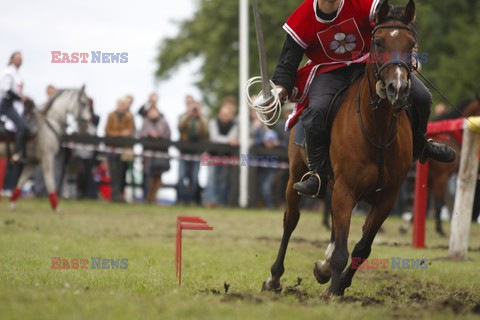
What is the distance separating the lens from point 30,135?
19.6m

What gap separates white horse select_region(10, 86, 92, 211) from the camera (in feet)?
63.5

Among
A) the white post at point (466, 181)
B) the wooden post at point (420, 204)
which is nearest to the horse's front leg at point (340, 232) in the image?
the white post at point (466, 181)

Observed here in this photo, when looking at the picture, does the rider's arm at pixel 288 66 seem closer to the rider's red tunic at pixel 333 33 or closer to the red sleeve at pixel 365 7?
the rider's red tunic at pixel 333 33

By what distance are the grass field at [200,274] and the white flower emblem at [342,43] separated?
226 centimetres

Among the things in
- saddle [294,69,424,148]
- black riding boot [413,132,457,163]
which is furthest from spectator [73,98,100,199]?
saddle [294,69,424,148]

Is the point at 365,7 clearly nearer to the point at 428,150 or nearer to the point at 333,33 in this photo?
the point at 333,33

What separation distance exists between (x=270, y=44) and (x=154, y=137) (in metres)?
13.9

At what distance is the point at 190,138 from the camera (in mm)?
22859

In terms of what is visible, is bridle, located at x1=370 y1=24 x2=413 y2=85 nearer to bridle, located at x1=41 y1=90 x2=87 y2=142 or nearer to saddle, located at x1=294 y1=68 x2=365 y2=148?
saddle, located at x1=294 y1=68 x2=365 y2=148

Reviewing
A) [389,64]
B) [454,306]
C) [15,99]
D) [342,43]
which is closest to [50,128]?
[15,99]

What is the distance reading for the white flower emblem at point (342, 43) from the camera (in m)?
8.40

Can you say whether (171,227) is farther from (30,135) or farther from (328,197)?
(30,135)

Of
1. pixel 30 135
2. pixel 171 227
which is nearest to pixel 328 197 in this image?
pixel 171 227

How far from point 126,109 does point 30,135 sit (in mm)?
3416
